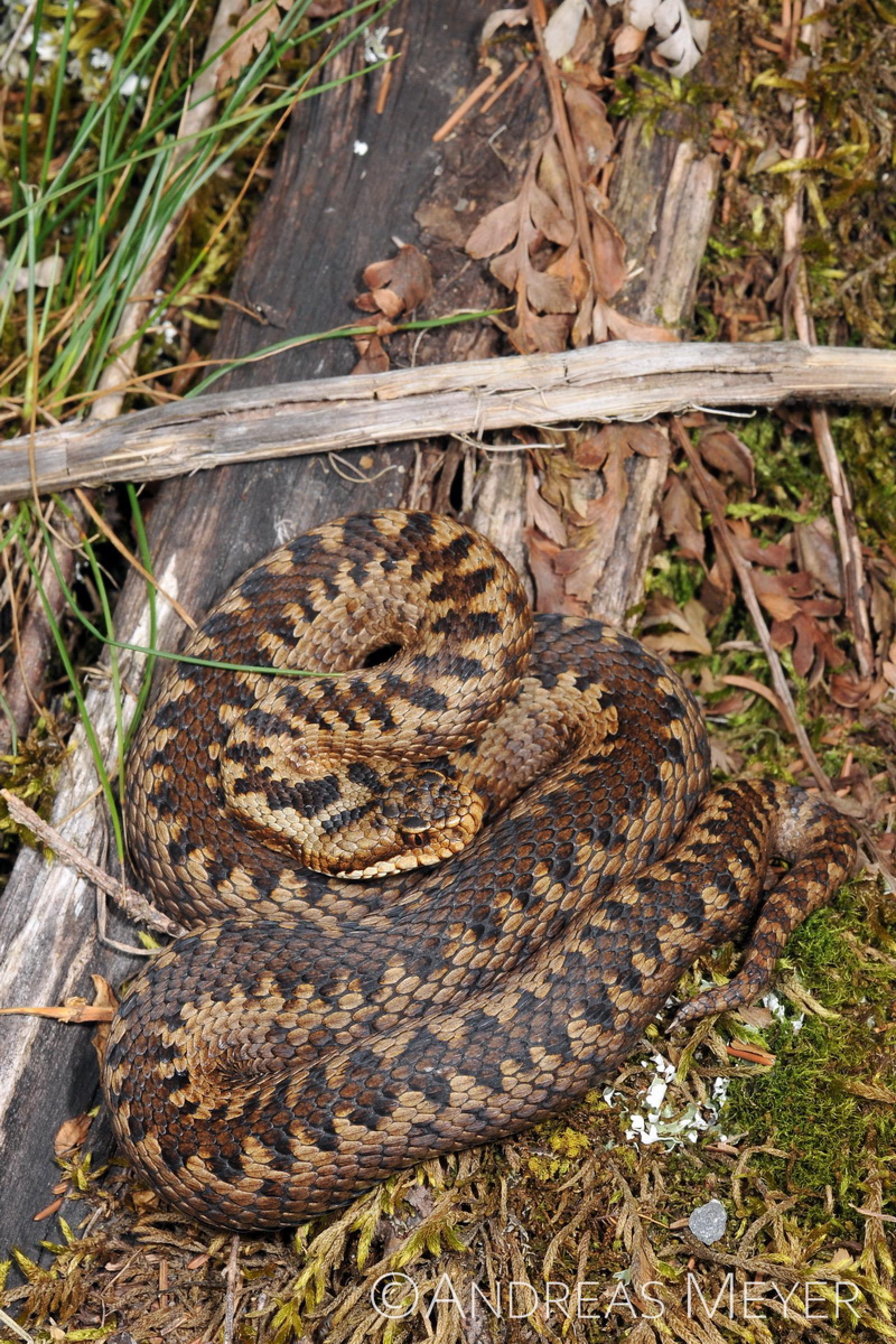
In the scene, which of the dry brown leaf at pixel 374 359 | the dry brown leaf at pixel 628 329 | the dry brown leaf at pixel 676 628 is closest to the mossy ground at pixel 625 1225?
the dry brown leaf at pixel 676 628

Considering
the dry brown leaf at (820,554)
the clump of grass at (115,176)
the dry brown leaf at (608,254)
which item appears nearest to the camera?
the clump of grass at (115,176)

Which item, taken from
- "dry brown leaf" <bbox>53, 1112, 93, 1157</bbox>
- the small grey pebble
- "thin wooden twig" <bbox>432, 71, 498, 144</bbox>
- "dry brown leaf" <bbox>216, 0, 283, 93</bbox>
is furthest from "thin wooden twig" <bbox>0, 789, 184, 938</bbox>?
"thin wooden twig" <bbox>432, 71, 498, 144</bbox>

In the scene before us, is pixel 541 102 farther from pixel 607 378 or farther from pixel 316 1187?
pixel 316 1187

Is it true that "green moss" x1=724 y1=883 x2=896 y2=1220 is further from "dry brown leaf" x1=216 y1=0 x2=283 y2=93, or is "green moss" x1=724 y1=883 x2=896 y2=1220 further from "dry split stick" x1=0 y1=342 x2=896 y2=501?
"dry brown leaf" x1=216 y1=0 x2=283 y2=93

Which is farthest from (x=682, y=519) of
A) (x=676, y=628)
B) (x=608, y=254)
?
(x=608, y=254)

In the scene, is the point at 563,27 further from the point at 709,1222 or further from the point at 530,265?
the point at 709,1222

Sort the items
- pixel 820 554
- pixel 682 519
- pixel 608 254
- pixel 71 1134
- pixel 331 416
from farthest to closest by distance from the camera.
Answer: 1. pixel 820 554
2. pixel 682 519
3. pixel 608 254
4. pixel 331 416
5. pixel 71 1134

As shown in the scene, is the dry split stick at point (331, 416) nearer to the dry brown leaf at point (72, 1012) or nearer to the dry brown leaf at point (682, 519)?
the dry brown leaf at point (682, 519)
